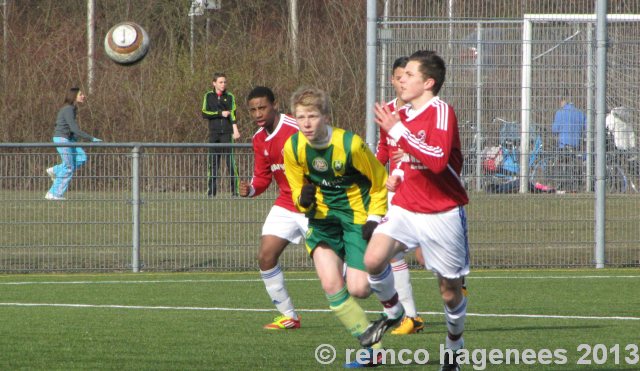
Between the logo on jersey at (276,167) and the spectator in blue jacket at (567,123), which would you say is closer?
the logo on jersey at (276,167)

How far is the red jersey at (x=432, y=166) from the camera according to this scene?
7312 millimetres

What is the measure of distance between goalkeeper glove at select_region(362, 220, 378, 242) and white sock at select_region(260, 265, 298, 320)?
1.85m

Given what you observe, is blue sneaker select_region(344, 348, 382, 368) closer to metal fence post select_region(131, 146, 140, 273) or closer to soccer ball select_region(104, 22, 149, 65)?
metal fence post select_region(131, 146, 140, 273)

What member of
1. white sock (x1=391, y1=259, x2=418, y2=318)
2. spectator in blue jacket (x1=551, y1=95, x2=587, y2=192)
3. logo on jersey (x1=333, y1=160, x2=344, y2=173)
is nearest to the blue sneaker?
logo on jersey (x1=333, y1=160, x2=344, y2=173)

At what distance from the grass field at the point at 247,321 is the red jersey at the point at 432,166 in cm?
105

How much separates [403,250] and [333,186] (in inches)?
29.9

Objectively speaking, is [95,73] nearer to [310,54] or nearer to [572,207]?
[310,54]

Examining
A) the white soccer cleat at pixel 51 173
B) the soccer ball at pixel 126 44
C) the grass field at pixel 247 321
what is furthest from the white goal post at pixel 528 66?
the soccer ball at pixel 126 44

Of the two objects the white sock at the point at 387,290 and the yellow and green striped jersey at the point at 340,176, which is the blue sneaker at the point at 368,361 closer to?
the white sock at the point at 387,290

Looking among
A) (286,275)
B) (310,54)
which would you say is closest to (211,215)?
(286,275)

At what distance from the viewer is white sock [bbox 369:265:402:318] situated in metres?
8.12

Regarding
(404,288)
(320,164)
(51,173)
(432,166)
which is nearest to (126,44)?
(51,173)

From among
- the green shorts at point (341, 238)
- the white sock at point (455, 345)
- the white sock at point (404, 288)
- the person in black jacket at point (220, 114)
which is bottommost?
the white sock at point (455, 345)

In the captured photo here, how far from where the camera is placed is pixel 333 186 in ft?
27.3
